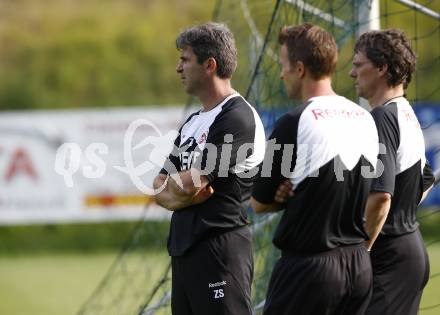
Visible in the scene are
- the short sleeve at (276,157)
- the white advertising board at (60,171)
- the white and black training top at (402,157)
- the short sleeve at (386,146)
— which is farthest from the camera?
the white advertising board at (60,171)

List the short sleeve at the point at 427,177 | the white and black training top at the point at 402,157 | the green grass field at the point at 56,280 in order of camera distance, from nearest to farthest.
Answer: the white and black training top at the point at 402,157 → the short sleeve at the point at 427,177 → the green grass field at the point at 56,280

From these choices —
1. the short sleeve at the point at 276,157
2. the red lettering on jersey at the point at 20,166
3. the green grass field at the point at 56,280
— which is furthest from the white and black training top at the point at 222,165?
the red lettering on jersey at the point at 20,166

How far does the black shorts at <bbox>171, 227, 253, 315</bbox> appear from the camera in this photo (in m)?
4.23

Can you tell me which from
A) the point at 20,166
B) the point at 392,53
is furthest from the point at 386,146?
the point at 20,166

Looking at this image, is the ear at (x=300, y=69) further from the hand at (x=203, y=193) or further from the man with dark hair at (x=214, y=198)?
the hand at (x=203, y=193)

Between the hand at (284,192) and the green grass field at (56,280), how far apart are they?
3.78 meters

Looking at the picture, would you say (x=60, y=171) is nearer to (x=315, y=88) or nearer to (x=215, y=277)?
(x=215, y=277)

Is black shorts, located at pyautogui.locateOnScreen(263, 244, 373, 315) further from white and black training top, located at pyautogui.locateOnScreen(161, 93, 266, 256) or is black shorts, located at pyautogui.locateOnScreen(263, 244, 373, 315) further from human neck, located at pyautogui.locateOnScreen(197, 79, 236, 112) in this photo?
human neck, located at pyautogui.locateOnScreen(197, 79, 236, 112)

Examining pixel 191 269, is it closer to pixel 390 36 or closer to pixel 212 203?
pixel 212 203

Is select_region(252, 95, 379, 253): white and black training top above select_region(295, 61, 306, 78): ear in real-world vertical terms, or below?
below

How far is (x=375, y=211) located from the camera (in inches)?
155

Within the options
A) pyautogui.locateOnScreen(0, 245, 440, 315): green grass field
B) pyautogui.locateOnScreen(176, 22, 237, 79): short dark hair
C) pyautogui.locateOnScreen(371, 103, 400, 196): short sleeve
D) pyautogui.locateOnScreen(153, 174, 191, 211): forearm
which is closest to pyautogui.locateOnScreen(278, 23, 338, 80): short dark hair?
pyautogui.locateOnScreen(371, 103, 400, 196): short sleeve

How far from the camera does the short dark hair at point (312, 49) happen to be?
3697 millimetres

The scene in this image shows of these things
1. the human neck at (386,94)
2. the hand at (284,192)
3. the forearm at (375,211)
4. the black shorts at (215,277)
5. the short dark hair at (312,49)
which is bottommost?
the black shorts at (215,277)
